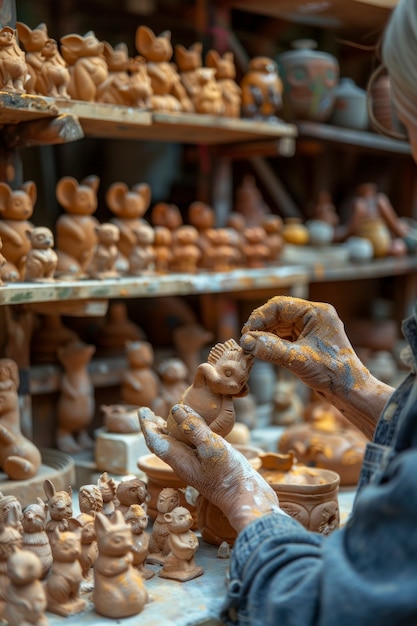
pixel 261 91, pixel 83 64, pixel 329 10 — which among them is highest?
pixel 329 10

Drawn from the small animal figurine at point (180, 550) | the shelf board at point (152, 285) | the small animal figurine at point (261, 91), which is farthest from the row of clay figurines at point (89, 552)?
the small animal figurine at point (261, 91)

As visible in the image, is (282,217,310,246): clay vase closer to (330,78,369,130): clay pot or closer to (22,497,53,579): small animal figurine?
(330,78,369,130): clay pot

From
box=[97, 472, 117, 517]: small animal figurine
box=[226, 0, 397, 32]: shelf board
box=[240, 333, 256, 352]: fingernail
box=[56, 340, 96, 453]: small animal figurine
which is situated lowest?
box=[56, 340, 96, 453]: small animal figurine

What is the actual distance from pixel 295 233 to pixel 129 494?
242 centimetres

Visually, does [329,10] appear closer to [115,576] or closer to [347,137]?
[347,137]

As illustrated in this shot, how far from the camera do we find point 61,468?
2.60 m

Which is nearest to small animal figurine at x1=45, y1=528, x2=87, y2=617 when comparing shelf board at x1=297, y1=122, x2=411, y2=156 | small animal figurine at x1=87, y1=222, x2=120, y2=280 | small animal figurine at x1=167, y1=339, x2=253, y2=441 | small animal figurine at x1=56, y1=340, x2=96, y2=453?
small animal figurine at x1=167, y1=339, x2=253, y2=441

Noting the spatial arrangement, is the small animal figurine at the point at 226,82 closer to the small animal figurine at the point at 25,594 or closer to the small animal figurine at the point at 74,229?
the small animal figurine at the point at 74,229

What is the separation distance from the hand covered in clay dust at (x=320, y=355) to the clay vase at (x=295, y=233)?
2.12 m

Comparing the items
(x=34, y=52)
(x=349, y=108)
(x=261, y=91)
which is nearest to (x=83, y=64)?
(x=34, y=52)

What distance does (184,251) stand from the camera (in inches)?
128

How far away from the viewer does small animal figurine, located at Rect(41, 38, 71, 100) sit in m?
2.49

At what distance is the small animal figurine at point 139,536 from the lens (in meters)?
1.80

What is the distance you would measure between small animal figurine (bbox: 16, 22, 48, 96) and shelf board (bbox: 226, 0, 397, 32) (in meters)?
1.33
